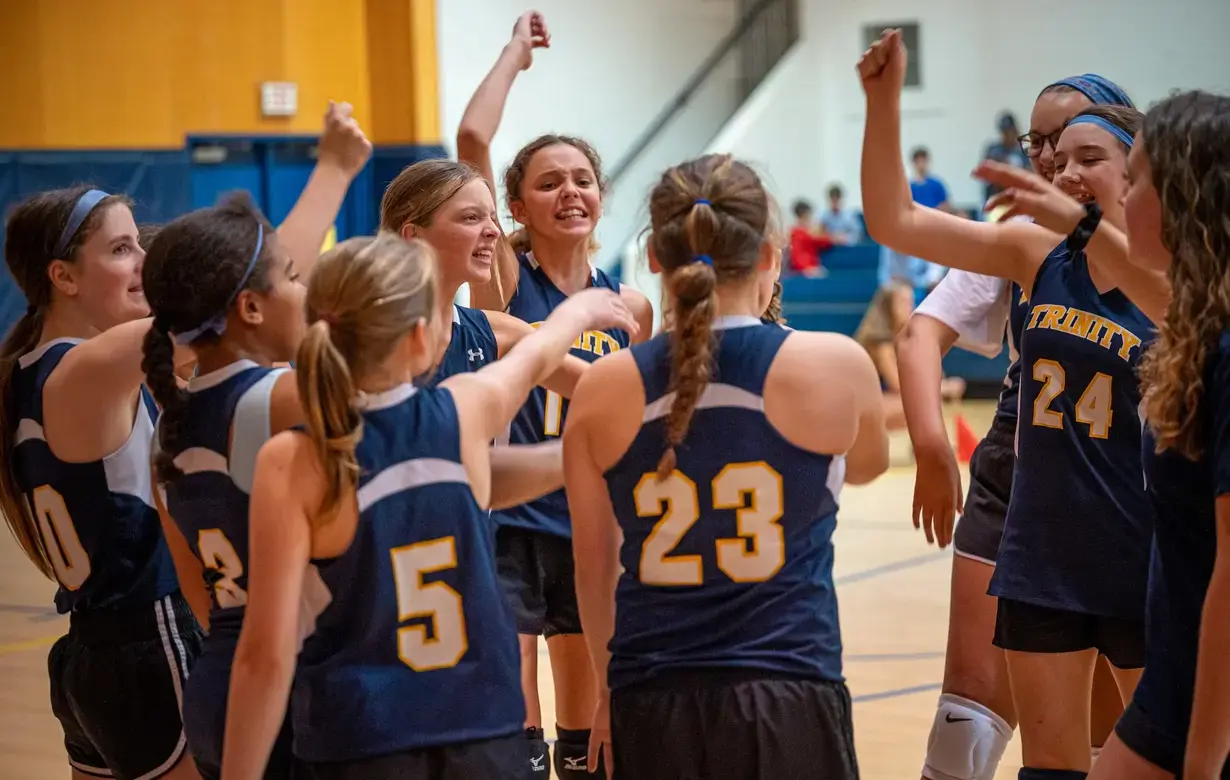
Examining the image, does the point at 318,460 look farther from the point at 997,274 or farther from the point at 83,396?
the point at 997,274

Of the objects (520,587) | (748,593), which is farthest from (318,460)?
(520,587)

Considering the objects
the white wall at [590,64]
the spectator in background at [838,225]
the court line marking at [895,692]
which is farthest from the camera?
the spectator in background at [838,225]

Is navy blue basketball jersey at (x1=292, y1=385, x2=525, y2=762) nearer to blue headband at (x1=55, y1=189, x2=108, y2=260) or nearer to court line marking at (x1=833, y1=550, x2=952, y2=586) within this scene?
blue headband at (x1=55, y1=189, x2=108, y2=260)

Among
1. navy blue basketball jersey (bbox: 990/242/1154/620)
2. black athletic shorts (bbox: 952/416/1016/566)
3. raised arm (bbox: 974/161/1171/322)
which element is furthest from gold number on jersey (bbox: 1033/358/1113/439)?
black athletic shorts (bbox: 952/416/1016/566)

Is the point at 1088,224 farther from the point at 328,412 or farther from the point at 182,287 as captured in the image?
the point at 182,287

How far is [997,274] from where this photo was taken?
3.30m

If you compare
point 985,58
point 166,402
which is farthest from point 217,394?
point 985,58

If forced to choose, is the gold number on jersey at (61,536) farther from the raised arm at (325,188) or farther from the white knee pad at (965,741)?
the white knee pad at (965,741)

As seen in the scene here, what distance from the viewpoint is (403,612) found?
90.4 inches

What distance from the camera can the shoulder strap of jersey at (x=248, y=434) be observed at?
8.08 feet

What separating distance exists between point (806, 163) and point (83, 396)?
16.1 meters

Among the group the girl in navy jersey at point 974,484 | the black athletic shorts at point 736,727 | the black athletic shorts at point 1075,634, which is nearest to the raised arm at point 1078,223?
the girl in navy jersey at point 974,484

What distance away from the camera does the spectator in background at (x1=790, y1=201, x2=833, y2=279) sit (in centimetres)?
1602

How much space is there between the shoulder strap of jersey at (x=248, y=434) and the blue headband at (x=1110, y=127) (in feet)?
6.40
